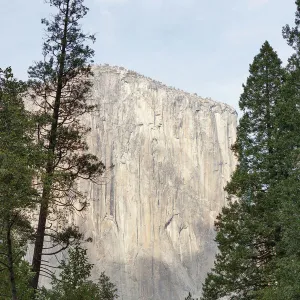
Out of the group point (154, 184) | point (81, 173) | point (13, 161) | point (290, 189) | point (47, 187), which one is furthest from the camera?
point (154, 184)

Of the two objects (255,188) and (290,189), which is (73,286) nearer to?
(255,188)

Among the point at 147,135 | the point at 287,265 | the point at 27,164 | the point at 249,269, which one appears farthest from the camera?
the point at 147,135

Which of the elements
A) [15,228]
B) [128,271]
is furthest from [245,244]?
[128,271]

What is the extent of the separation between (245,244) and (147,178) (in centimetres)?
9130

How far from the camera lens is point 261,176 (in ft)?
56.0

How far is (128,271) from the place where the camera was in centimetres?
9562

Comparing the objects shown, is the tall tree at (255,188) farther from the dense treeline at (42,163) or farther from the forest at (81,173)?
the dense treeline at (42,163)

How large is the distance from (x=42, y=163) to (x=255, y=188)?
9015 mm

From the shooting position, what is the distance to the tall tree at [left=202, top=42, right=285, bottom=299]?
1681 centimetres

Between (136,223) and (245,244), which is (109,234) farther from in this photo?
(245,244)

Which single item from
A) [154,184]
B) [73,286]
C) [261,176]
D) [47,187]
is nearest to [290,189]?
[261,176]

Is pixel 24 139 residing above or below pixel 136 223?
below

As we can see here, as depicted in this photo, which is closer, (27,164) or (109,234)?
(27,164)

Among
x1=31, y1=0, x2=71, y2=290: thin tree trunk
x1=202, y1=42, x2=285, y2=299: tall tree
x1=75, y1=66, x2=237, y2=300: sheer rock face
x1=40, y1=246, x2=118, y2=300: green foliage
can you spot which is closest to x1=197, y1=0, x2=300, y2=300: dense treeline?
x1=202, y1=42, x2=285, y2=299: tall tree
